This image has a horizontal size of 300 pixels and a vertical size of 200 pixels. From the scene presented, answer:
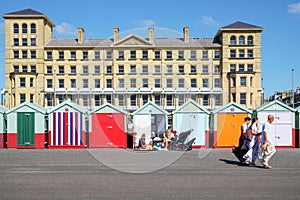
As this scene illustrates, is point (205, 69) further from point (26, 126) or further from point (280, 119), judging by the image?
point (26, 126)

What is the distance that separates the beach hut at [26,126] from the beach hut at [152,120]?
20.3 feet

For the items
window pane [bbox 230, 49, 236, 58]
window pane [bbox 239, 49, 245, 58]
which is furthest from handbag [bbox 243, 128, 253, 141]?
window pane [bbox 239, 49, 245, 58]

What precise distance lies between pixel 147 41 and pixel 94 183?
3.91 m

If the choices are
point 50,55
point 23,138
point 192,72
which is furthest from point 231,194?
point 50,55

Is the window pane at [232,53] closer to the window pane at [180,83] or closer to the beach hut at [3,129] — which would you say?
the beach hut at [3,129]

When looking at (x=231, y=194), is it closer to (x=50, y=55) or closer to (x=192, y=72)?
(x=192, y=72)

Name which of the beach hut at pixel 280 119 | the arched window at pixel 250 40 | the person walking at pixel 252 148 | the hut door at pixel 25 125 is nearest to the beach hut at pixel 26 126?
the hut door at pixel 25 125

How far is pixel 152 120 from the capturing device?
25.5 m

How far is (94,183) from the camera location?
34.0 ft

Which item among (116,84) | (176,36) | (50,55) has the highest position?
(50,55)

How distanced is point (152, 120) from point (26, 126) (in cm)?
809

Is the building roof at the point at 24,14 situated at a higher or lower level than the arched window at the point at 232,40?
higher

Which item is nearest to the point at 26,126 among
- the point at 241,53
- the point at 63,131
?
the point at 63,131

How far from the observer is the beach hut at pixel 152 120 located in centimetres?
2428
